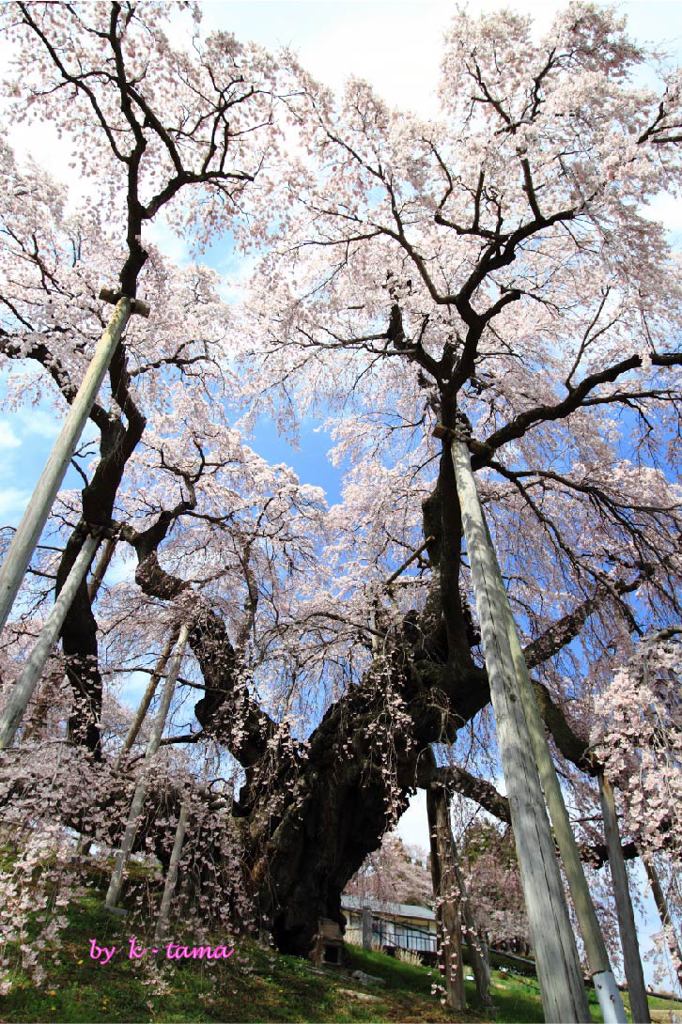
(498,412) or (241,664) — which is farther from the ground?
(498,412)

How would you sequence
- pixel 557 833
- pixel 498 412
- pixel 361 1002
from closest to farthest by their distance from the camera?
pixel 557 833
pixel 361 1002
pixel 498 412

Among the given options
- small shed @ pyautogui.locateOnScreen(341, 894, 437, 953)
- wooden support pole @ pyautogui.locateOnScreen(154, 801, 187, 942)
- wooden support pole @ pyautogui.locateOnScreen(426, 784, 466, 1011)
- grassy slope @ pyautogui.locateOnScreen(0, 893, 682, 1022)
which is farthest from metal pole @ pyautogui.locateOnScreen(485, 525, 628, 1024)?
small shed @ pyautogui.locateOnScreen(341, 894, 437, 953)

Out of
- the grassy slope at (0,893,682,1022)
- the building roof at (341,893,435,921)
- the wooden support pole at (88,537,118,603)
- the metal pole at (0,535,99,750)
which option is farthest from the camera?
the building roof at (341,893,435,921)

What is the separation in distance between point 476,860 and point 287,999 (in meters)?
3.22

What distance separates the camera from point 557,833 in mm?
4402

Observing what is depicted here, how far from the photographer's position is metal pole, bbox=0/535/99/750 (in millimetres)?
5207

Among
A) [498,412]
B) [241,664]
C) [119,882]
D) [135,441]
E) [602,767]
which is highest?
[498,412]

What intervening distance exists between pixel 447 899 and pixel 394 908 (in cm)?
1824

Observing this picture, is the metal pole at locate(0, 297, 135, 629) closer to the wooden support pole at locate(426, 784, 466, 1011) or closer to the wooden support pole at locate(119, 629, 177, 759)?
the wooden support pole at locate(119, 629, 177, 759)

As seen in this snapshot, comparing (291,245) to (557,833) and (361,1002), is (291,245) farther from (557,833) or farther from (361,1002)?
(361,1002)

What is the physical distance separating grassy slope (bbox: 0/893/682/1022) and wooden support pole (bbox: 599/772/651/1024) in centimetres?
249

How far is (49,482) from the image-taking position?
402 centimetres

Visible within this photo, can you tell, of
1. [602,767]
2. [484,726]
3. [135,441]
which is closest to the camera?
[602,767]

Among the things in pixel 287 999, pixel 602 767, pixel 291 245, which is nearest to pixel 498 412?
pixel 291 245
